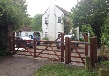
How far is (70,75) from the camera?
281 inches

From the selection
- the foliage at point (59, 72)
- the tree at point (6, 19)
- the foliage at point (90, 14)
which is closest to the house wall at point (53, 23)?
the foliage at point (90, 14)

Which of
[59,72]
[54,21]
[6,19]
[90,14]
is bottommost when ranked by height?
[59,72]

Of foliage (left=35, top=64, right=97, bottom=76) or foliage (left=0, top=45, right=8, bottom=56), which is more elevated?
foliage (left=0, top=45, right=8, bottom=56)

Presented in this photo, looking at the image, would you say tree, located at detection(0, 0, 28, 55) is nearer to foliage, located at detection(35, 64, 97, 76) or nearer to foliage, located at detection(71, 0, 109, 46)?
foliage, located at detection(35, 64, 97, 76)

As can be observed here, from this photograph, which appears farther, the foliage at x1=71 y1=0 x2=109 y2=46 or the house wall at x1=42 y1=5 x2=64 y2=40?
the house wall at x1=42 y1=5 x2=64 y2=40

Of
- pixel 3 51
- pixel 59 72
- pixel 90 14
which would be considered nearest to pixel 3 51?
pixel 3 51

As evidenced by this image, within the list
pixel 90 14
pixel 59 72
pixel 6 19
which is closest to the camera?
pixel 59 72

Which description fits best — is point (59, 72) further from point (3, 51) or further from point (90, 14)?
point (90, 14)

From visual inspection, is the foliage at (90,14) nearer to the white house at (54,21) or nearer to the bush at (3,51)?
the bush at (3,51)

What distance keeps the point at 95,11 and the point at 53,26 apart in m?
19.2

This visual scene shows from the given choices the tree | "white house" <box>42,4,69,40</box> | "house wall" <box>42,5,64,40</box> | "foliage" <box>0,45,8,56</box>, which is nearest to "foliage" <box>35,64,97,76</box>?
"foliage" <box>0,45,8,56</box>

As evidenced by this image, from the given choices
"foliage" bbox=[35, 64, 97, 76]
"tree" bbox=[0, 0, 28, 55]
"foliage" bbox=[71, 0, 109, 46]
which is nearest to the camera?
"foliage" bbox=[35, 64, 97, 76]

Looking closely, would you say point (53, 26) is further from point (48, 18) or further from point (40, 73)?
point (40, 73)

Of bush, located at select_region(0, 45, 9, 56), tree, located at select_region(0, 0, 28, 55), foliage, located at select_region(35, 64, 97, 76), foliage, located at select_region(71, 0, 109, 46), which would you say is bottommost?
foliage, located at select_region(35, 64, 97, 76)
